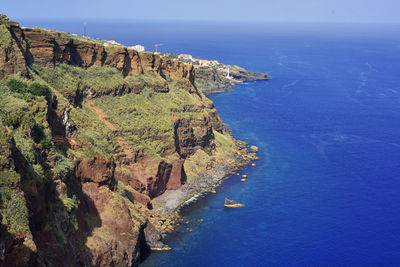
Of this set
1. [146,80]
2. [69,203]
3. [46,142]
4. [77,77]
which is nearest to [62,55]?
[77,77]

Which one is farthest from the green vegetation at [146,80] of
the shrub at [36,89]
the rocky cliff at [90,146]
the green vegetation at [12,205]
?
the green vegetation at [12,205]

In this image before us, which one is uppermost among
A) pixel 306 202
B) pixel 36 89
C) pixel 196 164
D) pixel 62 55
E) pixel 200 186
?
pixel 62 55

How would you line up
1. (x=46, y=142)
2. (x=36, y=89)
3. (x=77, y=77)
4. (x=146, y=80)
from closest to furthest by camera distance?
(x=46, y=142)
(x=36, y=89)
(x=77, y=77)
(x=146, y=80)

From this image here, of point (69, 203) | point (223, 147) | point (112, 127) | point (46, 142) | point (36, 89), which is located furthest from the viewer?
point (223, 147)

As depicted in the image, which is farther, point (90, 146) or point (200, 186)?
point (200, 186)

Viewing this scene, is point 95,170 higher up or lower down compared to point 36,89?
lower down

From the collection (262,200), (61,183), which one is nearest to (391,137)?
(262,200)

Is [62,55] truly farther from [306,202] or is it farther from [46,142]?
[306,202]

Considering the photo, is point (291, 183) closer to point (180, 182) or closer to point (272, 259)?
point (180, 182)
